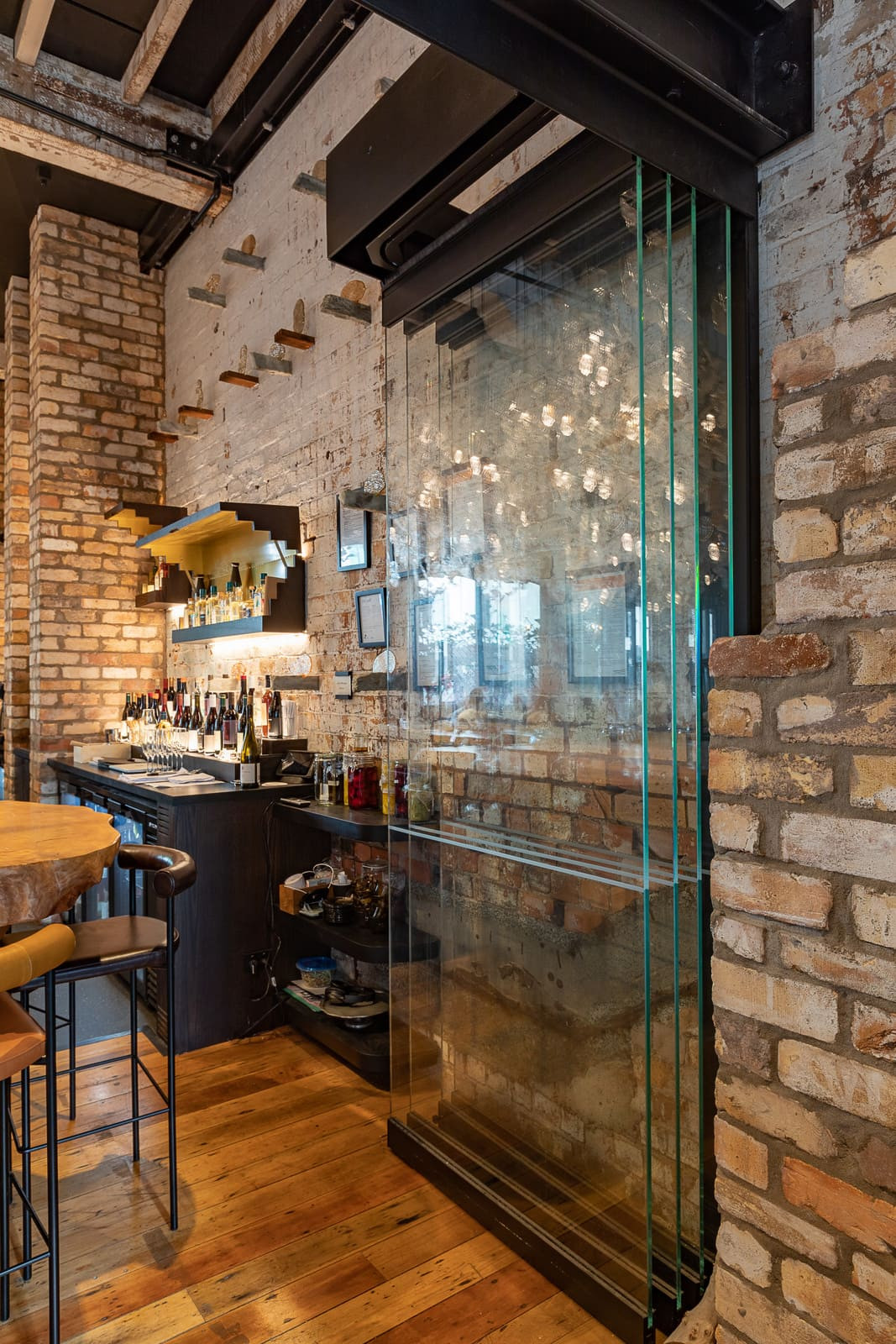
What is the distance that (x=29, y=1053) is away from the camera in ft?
4.94

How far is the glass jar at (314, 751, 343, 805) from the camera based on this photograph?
319 centimetres

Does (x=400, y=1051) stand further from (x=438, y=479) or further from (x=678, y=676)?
(x=438, y=479)

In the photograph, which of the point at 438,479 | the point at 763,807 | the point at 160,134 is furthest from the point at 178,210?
the point at 763,807

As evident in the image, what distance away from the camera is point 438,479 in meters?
2.30

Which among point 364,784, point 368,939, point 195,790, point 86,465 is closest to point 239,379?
point 86,465

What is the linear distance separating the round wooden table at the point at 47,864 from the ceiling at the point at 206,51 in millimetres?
2918

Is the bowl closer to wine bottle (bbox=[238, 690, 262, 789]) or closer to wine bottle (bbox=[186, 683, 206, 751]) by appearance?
wine bottle (bbox=[238, 690, 262, 789])

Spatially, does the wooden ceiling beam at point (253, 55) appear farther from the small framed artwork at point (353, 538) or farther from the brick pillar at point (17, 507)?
the brick pillar at point (17, 507)

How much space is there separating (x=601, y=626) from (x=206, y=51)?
141 inches

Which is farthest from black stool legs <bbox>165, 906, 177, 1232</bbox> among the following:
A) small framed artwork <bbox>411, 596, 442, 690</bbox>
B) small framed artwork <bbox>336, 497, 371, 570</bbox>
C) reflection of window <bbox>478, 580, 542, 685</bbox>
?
small framed artwork <bbox>336, 497, 371, 570</bbox>

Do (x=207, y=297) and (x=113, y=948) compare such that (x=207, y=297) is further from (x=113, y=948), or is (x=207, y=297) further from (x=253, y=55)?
(x=113, y=948)

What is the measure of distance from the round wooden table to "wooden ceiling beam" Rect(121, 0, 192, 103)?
3147mm

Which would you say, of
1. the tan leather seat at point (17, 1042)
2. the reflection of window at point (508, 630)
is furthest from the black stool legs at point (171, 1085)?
the reflection of window at point (508, 630)

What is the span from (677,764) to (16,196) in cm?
530
